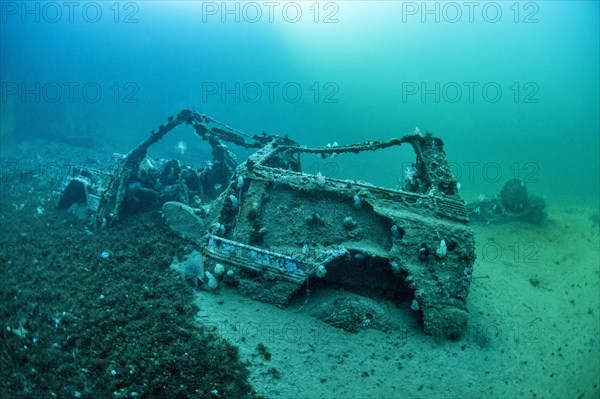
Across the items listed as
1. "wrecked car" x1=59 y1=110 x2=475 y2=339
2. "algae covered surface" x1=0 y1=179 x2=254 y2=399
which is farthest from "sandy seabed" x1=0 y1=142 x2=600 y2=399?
"wrecked car" x1=59 y1=110 x2=475 y2=339

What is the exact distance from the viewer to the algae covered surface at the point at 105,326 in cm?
506

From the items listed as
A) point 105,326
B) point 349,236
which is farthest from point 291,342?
point 105,326

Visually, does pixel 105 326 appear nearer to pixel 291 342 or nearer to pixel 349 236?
pixel 291 342

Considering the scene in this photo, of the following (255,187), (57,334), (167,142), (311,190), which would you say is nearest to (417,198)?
(311,190)

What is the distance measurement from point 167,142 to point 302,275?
139 ft

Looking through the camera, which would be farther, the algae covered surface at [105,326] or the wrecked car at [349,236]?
→ the wrecked car at [349,236]

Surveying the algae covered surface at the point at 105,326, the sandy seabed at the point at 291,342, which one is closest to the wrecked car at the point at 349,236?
the sandy seabed at the point at 291,342

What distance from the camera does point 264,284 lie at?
7059 mm

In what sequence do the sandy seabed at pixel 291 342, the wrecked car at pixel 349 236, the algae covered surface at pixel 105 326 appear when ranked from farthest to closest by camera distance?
the wrecked car at pixel 349 236
the sandy seabed at pixel 291 342
the algae covered surface at pixel 105 326

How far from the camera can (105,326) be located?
20.3 ft

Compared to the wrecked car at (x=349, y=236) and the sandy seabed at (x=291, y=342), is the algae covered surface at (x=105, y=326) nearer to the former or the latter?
the sandy seabed at (x=291, y=342)

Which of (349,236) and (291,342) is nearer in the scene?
(291,342)

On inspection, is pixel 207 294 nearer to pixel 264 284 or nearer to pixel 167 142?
pixel 264 284

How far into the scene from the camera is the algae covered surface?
5062mm
